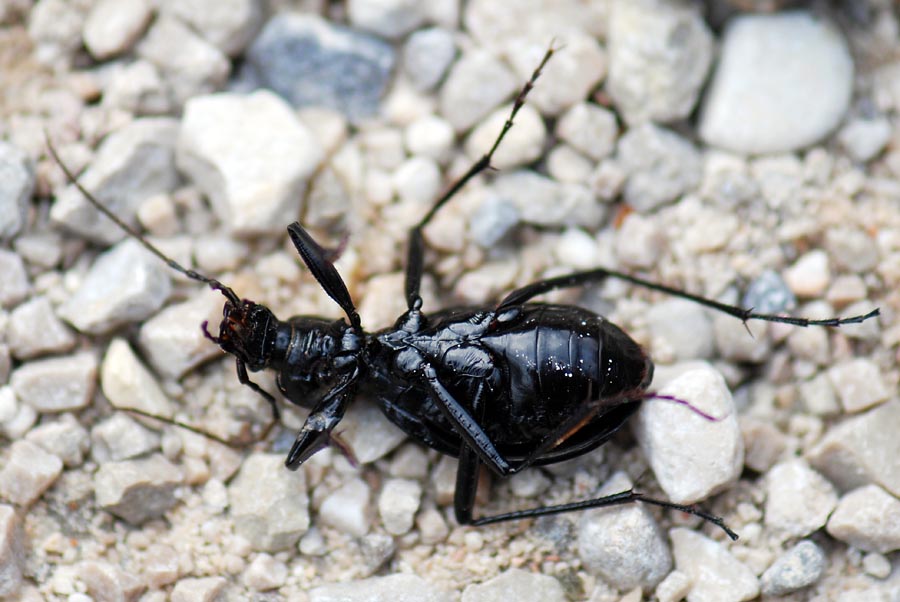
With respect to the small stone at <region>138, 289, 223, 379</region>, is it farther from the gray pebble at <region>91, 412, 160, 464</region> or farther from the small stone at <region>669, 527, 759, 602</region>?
the small stone at <region>669, 527, 759, 602</region>

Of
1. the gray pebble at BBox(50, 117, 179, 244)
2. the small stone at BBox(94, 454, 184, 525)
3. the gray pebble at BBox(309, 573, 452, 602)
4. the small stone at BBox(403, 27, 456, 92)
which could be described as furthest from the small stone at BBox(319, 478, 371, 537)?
the small stone at BBox(403, 27, 456, 92)

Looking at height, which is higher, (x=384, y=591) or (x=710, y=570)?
(x=710, y=570)

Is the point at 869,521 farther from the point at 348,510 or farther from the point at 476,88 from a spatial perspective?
the point at 476,88

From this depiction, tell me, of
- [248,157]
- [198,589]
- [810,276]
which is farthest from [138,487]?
[810,276]

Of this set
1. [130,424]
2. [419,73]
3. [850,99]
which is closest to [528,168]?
[419,73]

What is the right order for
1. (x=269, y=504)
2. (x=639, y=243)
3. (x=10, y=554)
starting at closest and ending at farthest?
(x=10, y=554), (x=269, y=504), (x=639, y=243)

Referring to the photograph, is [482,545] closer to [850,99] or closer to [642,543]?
[642,543]
